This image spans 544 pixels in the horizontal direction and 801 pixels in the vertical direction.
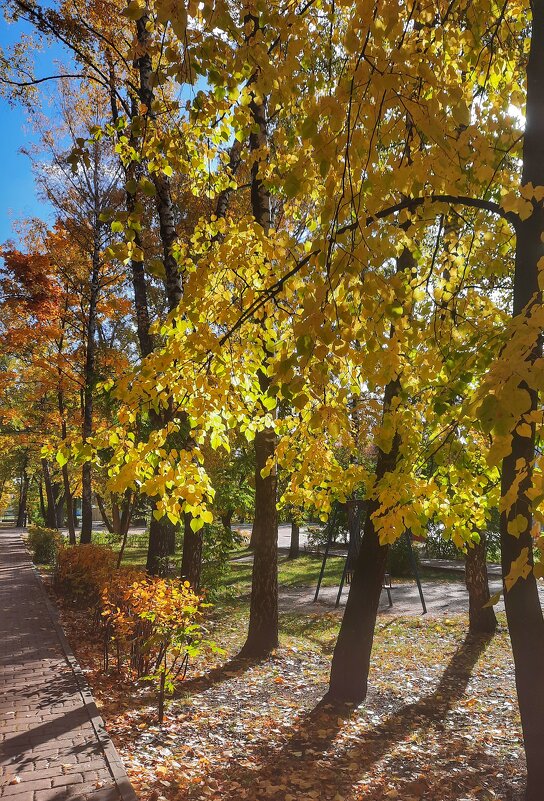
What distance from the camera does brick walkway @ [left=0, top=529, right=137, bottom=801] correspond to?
384 centimetres

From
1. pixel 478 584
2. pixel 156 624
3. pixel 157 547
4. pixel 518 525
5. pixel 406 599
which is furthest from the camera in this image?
pixel 406 599

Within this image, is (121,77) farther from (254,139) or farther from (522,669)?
(522,669)

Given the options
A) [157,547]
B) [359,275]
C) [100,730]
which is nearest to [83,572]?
[157,547]

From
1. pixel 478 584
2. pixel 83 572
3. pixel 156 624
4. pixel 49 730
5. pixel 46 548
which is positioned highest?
pixel 156 624

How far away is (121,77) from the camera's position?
9.86 metres

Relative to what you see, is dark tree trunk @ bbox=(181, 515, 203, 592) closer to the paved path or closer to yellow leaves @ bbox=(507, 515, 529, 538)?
the paved path

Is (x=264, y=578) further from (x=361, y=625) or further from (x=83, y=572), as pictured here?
(x=83, y=572)

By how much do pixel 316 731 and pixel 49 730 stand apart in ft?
7.73

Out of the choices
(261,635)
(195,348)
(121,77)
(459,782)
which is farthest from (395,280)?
(121,77)

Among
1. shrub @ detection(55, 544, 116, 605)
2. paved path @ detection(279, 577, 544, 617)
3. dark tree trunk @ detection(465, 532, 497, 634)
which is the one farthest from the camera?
paved path @ detection(279, 577, 544, 617)

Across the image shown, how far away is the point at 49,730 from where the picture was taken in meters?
4.79

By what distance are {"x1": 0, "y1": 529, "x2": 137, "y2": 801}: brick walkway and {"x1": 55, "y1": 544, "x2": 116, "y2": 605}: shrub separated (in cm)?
103

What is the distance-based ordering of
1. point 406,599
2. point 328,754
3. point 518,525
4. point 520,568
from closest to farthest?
point 520,568, point 518,525, point 328,754, point 406,599

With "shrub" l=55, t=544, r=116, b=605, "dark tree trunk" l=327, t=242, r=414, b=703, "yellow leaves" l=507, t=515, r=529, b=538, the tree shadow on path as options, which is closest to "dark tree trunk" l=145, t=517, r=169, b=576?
"shrub" l=55, t=544, r=116, b=605
